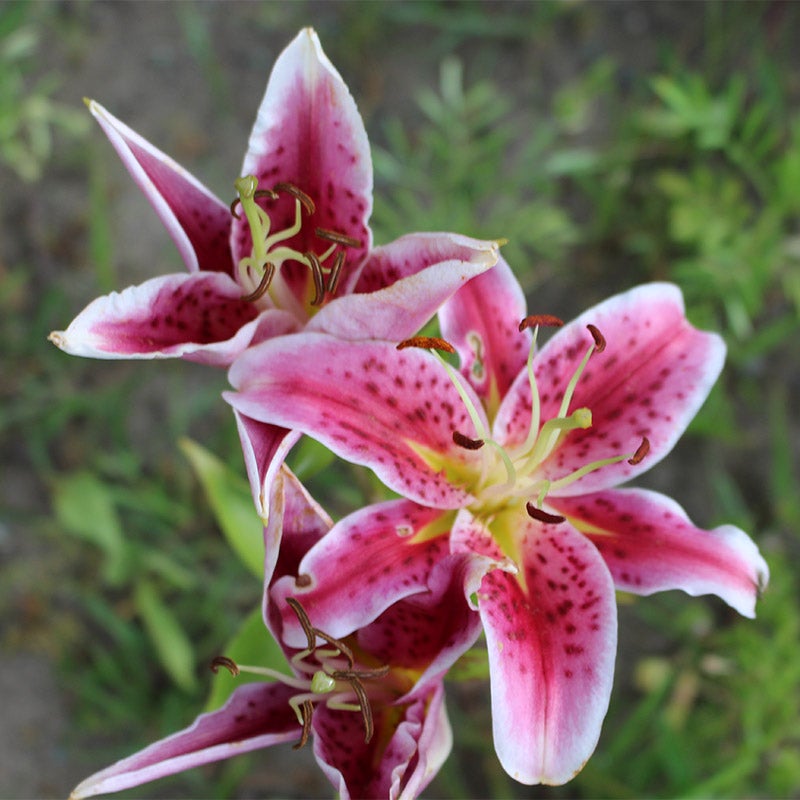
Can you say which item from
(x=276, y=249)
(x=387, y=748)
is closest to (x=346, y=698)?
(x=387, y=748)

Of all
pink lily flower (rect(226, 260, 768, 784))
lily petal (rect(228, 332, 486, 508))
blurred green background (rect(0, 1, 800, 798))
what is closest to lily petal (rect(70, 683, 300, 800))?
pink lily flower (rect(226, 260, 768, 784))

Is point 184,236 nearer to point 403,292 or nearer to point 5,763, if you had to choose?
point 403,292

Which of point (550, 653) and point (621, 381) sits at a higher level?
point (621, 381)

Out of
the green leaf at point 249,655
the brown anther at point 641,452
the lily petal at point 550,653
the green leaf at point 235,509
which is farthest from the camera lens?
the green leaf at point 235,509

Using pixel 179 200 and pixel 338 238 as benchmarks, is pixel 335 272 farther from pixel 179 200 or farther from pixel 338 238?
pixel 179 200

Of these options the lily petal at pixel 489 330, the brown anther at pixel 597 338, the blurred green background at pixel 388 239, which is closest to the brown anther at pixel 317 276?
the lily petal at pixel 489 330

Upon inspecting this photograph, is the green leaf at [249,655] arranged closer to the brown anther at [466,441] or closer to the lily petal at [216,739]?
the lily petal at [216,739]
